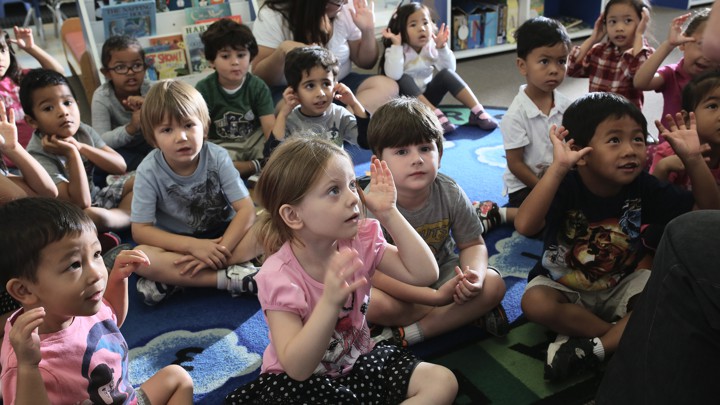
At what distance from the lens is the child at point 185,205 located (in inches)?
61.8

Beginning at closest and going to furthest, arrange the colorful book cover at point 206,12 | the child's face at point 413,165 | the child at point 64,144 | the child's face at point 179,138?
the child's face at point 413,165, the child's face at point 179,138, the child at point 64,144, the colorful book cover at point 206,12

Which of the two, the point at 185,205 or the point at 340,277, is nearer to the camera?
the point at 340,277

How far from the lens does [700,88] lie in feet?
4.82

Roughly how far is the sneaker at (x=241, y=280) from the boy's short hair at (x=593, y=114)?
0.81 metres

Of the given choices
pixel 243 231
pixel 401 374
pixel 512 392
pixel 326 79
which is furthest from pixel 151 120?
pixel 512 392

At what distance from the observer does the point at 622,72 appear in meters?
2.13

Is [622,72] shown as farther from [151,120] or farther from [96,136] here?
[96,136]

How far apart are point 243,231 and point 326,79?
0.62 m

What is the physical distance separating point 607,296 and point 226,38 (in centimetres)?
149

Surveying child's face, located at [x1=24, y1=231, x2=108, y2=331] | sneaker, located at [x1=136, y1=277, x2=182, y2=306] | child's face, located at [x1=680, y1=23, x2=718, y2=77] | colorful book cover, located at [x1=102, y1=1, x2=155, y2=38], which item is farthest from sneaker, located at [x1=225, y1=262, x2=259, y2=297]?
colorful book cover, located at [x1=102, y1=1, x2=155, y2=38]

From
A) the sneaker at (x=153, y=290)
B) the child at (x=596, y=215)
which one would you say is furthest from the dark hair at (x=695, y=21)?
the sneaker at (x=153, y=290)

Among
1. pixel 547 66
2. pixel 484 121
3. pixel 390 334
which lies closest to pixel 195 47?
pixel 484 121

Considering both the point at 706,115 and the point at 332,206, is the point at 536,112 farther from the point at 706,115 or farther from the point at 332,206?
the point at 332,206

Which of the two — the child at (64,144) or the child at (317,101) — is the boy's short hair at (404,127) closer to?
the child at (317,101)
